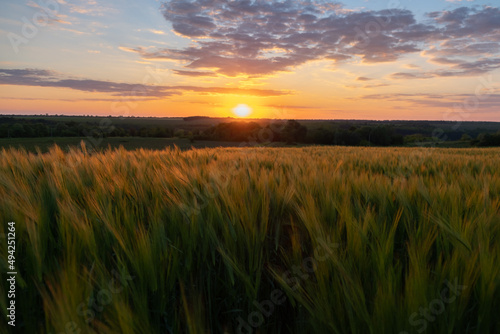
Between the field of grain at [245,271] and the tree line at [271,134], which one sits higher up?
the tree line at [271,134]

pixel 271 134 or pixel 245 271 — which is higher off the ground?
pixel 271 134

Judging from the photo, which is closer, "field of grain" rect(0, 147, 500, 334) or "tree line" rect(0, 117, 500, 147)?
"field of grain" rect(0, 147, 500, 334)

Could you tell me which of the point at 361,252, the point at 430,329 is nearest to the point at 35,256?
the point at 361,252

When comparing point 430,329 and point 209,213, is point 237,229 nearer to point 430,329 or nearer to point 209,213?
point 209,213

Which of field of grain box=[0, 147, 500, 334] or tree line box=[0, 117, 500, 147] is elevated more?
tree line box=[0, 117, 500, 147]

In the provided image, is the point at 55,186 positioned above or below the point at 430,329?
above

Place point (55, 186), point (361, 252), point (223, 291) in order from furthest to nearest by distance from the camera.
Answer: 1. point (55, 186)
2. point (223, 291)
3. point (361, 252)

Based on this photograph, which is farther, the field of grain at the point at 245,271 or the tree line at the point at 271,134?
the tree line at the point at 271,134

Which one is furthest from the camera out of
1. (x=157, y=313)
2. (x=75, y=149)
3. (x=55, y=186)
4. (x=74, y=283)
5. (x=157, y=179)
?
(x=75, y=149)

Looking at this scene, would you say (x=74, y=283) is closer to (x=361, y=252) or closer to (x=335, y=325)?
(x=335, y=325)

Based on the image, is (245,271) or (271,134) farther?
(271,134)

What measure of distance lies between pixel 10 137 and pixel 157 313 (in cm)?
7409

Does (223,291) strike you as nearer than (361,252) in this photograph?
No

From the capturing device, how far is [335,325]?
0.83 meters
